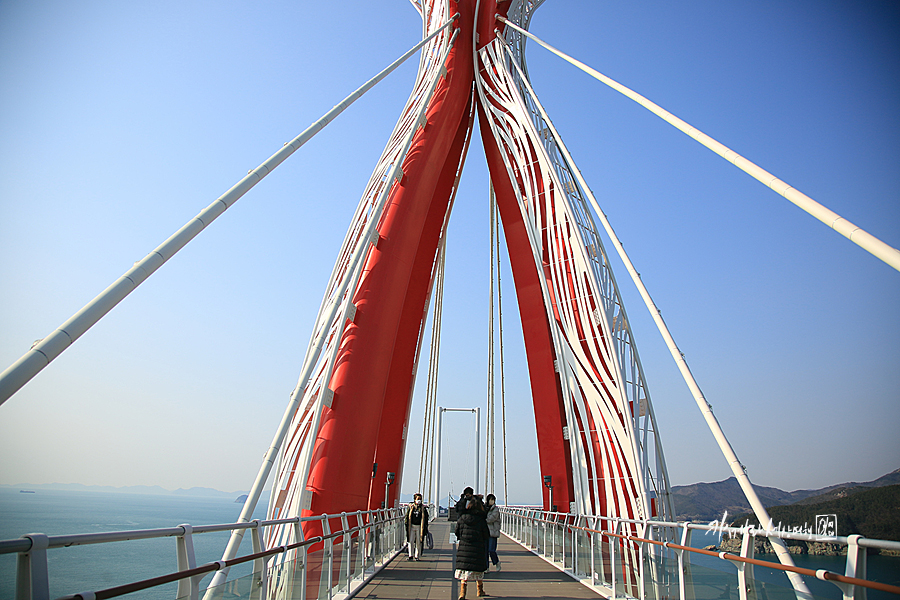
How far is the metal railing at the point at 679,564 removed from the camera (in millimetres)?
2926

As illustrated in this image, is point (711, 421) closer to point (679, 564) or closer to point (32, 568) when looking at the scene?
point (679, 564)

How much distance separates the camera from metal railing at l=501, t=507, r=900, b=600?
293 centimetres

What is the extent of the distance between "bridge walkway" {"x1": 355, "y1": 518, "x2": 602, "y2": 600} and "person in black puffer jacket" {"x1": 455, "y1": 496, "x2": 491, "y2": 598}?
1.15 feet

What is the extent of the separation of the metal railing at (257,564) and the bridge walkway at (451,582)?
34 centimetres

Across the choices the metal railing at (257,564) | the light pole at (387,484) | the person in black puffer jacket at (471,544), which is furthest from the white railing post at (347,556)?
the light pole at (387,484)

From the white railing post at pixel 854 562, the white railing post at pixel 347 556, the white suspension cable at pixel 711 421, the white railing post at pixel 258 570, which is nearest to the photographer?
the white railing post at pixel 854 562

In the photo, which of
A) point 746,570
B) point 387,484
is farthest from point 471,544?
point 387,484

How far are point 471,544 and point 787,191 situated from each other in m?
4.66

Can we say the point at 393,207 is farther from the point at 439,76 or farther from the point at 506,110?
the point at 506,110

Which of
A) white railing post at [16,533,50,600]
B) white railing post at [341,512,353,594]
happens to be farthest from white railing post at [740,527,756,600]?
white railing post at [341,512,353,594]

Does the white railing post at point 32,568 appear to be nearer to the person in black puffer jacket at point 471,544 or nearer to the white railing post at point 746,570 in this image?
the white railing post at point 746,570

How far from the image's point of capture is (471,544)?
252 inches

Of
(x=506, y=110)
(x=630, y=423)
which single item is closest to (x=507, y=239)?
(x=506, y=110)

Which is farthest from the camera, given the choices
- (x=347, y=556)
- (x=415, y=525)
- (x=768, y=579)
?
(x=415, y=525)
